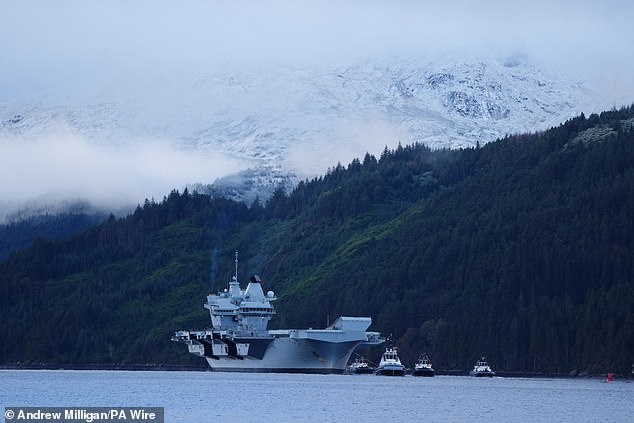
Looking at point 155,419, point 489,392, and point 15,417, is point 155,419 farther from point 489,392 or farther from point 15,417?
point 489,392

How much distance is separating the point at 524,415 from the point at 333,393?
129 feet

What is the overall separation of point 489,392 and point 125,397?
4435 centimetres

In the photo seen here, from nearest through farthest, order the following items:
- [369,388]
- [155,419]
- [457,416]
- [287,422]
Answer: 1. [155,419]
2. [287,422]
3. [457,416]
4. [369,388]

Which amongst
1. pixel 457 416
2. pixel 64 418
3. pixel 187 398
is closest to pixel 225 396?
pixel 187 398

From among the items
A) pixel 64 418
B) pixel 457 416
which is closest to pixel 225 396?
pixel 457 416

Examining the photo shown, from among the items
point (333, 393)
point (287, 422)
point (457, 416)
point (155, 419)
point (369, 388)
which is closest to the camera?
point (155, 419)

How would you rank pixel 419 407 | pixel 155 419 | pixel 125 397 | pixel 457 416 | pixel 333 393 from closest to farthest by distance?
pixel 155 419 → pixel 457 416 → pixel 419 407 → pixel 125 397 → pixel 333 393

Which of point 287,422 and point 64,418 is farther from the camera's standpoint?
point 287,422

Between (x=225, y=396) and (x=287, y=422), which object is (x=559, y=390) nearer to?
(x=225, y=396)

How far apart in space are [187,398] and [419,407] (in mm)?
27874

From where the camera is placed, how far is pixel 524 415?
145750 millimetres

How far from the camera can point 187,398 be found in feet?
559

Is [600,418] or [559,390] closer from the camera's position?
[600,418]

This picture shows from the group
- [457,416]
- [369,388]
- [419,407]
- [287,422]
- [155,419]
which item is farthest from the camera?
[369,388]
